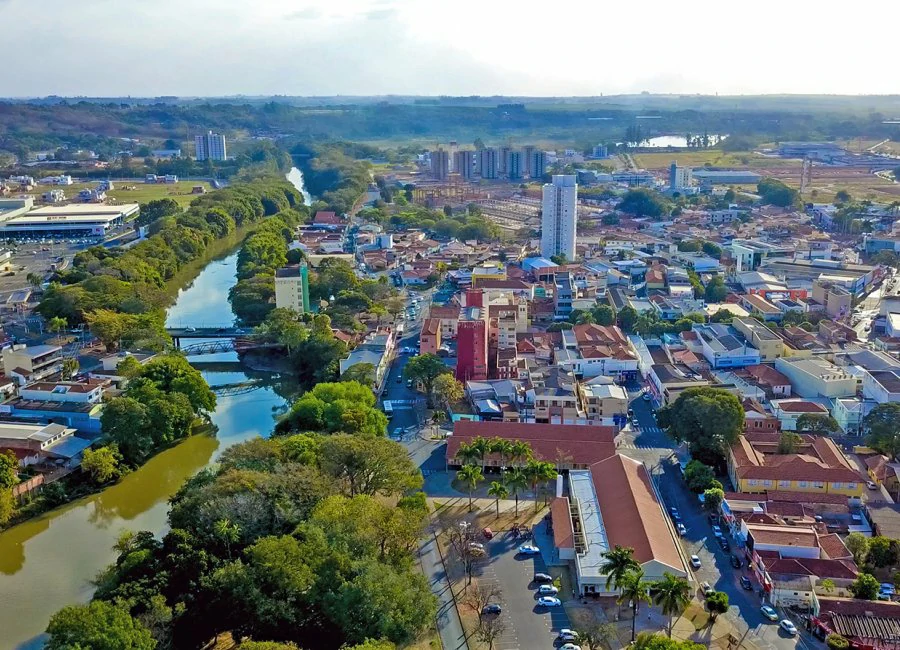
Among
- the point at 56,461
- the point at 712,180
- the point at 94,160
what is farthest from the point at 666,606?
the point at 94,160

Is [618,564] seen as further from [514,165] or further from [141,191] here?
[514,165]

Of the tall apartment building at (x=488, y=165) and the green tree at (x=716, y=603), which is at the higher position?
the tall apartment building at (x=488, y=165)

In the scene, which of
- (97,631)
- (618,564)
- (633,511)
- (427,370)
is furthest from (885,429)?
(97,631)

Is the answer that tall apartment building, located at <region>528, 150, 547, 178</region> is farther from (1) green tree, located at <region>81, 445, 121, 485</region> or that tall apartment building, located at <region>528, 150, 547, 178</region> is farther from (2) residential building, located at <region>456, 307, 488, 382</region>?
(1) green tree, located at <region>81, 445, 121, 485</region>

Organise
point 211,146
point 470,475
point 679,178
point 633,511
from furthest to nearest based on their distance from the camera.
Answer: point 211,146 → point 679,178 → point 470,475 → point 633,511

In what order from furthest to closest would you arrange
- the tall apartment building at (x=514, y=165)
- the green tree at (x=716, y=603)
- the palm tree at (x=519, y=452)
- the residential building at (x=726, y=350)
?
the tall apartment building at (x=514, y=165) → the residential building at (x=726, y=350) → the palm tree at (x=519, y=452) → the green tree at (x=716, y=603)

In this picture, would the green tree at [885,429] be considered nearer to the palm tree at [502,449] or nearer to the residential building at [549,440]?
the residential building at [549,440]

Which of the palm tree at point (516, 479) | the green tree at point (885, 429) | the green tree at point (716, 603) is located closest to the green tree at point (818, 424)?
the green tree at point (885, 429)
